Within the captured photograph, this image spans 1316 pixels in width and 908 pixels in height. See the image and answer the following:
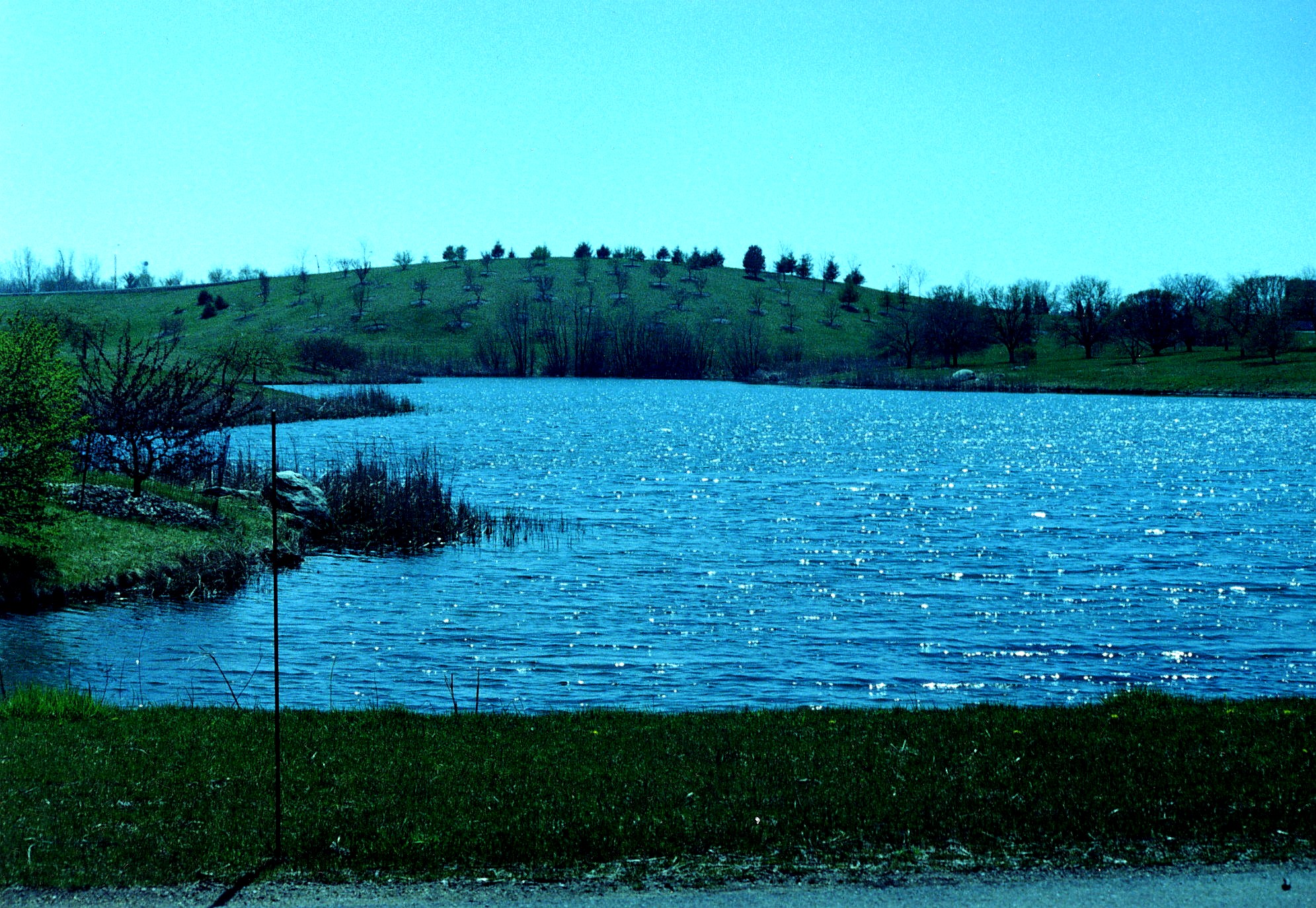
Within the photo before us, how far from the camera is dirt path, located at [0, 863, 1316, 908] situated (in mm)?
8164

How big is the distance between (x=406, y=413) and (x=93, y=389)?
171 ft

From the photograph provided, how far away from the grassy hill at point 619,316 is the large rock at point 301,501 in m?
83.3

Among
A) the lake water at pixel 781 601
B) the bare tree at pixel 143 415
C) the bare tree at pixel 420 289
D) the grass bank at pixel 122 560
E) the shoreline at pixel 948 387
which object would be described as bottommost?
the lake water at pixel 781 601

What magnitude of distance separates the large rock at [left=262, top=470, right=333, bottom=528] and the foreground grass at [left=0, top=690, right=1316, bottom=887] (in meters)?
19.4

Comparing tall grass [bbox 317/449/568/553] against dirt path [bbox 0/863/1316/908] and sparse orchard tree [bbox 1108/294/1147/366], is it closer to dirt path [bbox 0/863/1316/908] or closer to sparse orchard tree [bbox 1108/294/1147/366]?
dirt path [bbox 0/863/1316/908]

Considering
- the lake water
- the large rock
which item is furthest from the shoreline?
the large rock

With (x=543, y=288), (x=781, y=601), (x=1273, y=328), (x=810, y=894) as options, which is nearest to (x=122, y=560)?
(x=781, y=601)

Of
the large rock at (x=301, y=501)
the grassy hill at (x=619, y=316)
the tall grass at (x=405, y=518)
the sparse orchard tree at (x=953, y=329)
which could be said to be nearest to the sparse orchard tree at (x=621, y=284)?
the grassy hill at (x=619, y=316)

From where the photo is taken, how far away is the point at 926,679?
19297 millimetres

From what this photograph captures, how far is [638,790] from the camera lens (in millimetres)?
10938

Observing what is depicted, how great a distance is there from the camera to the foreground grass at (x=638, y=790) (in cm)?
917

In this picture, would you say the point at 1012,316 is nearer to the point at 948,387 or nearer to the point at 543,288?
the point at 948,387

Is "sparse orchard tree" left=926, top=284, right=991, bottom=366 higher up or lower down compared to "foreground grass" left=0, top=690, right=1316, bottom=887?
higher up

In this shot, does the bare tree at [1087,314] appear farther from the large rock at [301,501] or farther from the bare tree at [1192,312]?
the large rock at [301,501]
